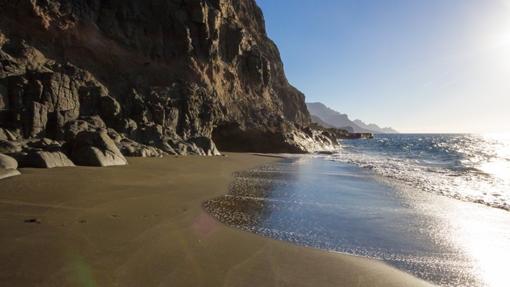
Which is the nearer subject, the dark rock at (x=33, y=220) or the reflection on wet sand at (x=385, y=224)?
the reflection on wet sand at (x=385, y=224)

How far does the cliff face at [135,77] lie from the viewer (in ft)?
58.9

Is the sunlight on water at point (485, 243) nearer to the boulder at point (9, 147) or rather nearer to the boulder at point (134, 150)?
the boulder at point (9, 147)

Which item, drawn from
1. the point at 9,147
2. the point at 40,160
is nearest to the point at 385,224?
the point at 40,160

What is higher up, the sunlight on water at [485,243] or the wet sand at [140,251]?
the wet sand at [140,251]

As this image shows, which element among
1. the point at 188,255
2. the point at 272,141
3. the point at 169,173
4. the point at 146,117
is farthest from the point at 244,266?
the point at 272,141

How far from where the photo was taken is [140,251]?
4746 millimetres

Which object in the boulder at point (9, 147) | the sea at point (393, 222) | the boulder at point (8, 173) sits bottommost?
the sea at point (393, 222)

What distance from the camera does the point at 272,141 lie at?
35594 millimetres

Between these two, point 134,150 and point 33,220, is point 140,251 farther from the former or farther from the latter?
point 134,150

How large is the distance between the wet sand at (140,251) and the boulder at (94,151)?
16.2ft

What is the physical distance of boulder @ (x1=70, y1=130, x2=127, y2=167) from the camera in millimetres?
13078

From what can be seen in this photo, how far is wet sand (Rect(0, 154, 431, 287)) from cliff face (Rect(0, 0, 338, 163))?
8755 mm

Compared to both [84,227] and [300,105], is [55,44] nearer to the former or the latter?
[84,227]

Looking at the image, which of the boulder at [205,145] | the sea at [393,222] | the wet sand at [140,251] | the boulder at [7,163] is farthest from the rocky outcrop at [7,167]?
the boulder at [205,145]
